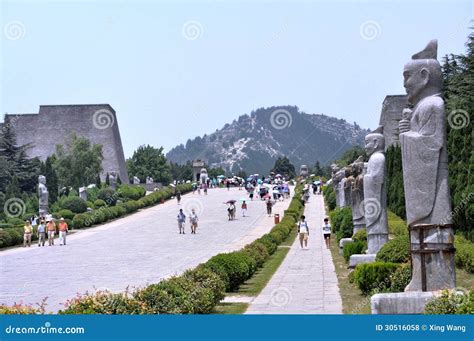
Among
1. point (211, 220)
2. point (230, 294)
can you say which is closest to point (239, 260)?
point (230, 294)

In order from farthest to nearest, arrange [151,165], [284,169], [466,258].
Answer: [284,169] → [151,165] → [466,258]

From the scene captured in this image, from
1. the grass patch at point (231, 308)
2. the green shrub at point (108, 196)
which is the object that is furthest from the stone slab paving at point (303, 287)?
the green shrub at point (108, 196)

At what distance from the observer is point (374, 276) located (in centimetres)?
1187

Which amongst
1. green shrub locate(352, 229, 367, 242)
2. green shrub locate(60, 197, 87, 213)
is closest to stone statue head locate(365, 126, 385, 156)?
green shrub locate(352, 229, 367, 242)

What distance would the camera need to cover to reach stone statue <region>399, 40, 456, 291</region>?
933 cm

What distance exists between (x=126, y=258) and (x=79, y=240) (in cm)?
735

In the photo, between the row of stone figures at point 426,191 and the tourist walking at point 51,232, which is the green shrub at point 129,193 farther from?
the row of stone figures at point 426,191

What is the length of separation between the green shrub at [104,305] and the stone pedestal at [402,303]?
272 centimetres

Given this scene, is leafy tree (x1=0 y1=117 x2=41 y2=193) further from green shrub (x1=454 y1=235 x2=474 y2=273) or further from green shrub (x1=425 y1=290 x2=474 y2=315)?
green shrub (x1=425 y1=290 x2=474 y2=315)

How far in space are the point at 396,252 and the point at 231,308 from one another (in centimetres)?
288

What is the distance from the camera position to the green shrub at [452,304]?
7895mm

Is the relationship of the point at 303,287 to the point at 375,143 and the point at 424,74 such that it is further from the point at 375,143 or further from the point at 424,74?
the point at 424,74

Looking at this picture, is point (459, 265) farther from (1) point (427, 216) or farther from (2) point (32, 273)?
(2) point (32, 273)

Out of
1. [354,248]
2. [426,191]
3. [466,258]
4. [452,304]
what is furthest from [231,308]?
[354,248]
